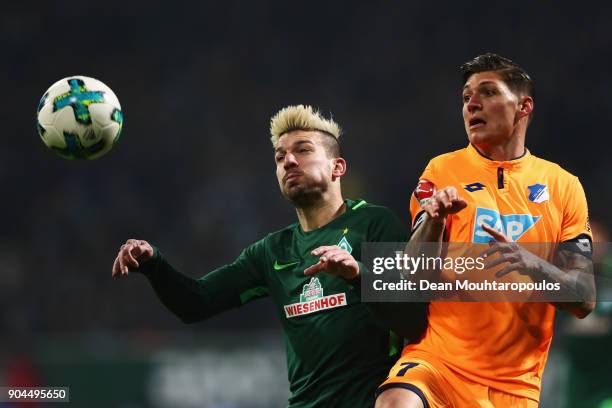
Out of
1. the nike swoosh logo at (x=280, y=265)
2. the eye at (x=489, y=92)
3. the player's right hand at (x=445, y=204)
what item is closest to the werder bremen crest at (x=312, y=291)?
the nike swoosh logo at (x=280, y=265)

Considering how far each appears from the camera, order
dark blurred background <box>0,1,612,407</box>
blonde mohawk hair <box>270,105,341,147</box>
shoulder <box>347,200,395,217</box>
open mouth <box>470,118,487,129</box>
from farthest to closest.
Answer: dark blurred background <box>0,1,612,407</box>
blonde mohawk hair <box>270,105,341,147</box>
shoulder <box>347,200,395,217</box>
open mouth <box>470,118,487,129</box>

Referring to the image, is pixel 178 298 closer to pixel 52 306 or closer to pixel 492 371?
pixel 492 371

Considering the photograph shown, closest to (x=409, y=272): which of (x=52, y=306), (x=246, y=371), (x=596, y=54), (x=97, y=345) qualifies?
(x=246, y=371)

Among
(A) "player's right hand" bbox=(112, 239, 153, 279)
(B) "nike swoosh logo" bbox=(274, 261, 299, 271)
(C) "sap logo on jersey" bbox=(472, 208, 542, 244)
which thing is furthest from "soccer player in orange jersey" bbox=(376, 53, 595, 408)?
(A) "player's right hand" bbox=(112, 239, 153, 279)

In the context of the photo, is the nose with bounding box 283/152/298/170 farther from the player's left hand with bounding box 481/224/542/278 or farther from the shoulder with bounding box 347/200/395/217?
the player's left hand with bounding box 481/224/542/278

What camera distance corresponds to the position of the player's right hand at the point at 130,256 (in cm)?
425

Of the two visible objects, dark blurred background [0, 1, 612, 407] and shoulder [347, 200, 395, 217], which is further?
dark blurred background [0, 1, 612, 407]

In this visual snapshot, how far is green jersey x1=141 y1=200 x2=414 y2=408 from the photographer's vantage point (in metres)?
4.27

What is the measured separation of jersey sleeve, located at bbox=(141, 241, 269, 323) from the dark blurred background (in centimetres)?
497

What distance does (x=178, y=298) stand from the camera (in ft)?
15.4

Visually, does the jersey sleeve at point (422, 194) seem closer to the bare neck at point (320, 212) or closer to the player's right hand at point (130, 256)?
the bare neck at point (320, 212)

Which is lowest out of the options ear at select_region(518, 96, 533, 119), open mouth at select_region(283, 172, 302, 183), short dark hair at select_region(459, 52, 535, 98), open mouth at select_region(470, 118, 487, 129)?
open mouth at select_region(470, 118, 487, 129)

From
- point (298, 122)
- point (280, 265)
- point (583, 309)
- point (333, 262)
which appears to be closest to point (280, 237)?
point (280, 265)

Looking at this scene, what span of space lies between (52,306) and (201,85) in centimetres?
619
